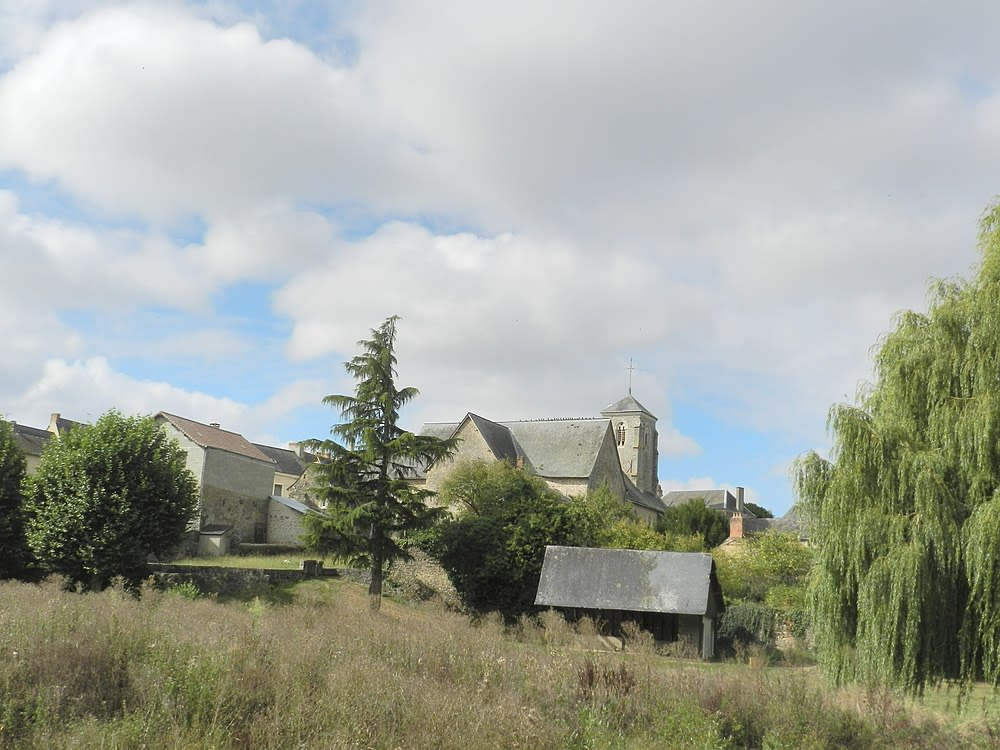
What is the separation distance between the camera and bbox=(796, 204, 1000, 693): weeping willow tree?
1098 cm

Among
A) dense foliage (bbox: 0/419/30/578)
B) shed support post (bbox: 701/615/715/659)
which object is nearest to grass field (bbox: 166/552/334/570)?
dense foliage (bbox: 0/419/30/578)

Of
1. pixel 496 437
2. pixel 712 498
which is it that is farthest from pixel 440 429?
pixel 712 498

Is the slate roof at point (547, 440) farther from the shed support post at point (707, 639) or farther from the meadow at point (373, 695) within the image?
the meadow at point (373, 695)

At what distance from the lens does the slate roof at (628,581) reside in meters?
28.2

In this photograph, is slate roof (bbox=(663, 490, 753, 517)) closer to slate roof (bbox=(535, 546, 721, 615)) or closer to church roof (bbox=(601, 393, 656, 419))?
church roof (bbox=(601, 393, 656, 419))

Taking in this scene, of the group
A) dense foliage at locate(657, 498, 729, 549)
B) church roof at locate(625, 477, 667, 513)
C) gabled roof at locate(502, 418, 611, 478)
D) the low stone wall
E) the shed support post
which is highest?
gabled roof at locate(502, 418, 611, 478)

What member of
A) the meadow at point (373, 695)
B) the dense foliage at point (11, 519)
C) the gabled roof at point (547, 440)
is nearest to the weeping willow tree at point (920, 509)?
the meadow at point (373, 695)

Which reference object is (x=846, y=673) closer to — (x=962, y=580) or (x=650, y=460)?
(x=962, y=580)

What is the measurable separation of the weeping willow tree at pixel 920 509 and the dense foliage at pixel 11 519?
26.6 metres

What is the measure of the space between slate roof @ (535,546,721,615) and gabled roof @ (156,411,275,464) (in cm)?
1734

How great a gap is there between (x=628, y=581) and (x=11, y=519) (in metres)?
21.2

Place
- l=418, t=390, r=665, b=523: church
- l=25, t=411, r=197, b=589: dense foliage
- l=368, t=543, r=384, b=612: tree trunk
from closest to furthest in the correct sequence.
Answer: l=25, t=411, r=197, b=589: dense foliage < l=368, t=543, r=384, b=612: tree trunk < l=418, t=390, r=665, b=523: church

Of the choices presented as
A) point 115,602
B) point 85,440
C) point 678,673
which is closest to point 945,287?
point 678,673

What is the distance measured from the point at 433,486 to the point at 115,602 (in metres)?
37.6
